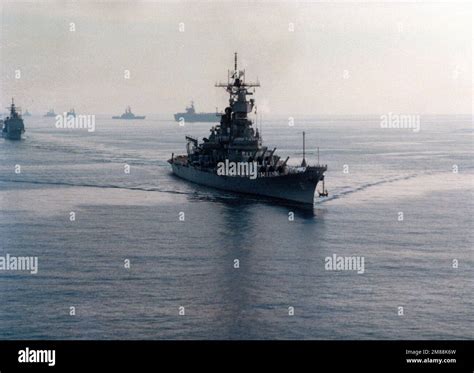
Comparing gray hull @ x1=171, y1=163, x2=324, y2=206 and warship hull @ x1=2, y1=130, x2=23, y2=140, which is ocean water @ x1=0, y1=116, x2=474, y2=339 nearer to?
gray hull @ x1=171, y1=163, x2=324, y2=206

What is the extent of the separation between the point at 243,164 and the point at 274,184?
7717 millimetres

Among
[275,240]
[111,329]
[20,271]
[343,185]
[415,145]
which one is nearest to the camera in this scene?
[111,329]

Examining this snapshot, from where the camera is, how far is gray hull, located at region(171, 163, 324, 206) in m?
63.0

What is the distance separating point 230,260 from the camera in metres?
41.6

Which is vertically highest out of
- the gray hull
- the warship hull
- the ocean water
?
the warship hull

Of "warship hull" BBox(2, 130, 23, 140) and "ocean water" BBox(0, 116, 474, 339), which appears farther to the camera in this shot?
"warship hull" BBox(2, 130, 23, 140)

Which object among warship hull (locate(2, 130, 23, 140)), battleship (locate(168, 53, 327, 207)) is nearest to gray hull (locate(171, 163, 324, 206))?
battleship (locate(168, 53, 327, 207))

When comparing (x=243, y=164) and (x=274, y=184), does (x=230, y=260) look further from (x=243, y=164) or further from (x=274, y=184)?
(x=243, y=164)

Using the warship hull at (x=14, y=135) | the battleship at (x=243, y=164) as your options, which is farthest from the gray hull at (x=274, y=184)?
the warship hull at (x=14, y=135)

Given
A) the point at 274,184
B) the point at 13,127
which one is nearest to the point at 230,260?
the point at 274,184

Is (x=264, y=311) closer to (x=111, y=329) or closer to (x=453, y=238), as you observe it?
(x=111, y=329)
